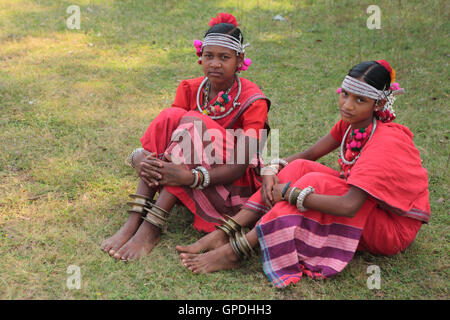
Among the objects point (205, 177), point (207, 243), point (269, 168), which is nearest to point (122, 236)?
point (207, 243)

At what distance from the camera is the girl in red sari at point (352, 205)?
273cm

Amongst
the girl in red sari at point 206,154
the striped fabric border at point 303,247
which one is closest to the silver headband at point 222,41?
the girl in red sari at point 206,154

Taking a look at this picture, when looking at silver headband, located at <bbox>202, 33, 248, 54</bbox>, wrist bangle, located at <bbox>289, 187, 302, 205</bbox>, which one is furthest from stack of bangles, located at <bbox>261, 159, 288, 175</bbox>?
silver headband, located at <bbox>202, 33, 248, 54</bbox>

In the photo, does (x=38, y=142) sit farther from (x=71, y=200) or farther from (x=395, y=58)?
(x=395, y=58)

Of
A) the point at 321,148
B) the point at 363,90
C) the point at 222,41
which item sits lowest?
the point at 321,148

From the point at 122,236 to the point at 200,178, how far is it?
0.69 meters

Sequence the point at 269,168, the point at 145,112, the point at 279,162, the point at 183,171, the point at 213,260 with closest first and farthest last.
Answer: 1. the point at 213,260
2. the point at 183,171
3. the point at 269,168
4. the point at 279,162
5. the point at 145,112

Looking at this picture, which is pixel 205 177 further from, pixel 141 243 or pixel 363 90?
pixel 363 90

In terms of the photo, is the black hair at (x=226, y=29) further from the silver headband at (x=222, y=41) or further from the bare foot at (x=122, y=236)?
the bare foot at (x=122, y=236)

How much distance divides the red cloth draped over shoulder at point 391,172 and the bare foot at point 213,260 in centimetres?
92

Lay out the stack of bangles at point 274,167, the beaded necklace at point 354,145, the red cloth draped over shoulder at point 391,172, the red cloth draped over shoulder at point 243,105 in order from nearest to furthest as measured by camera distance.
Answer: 1. the red cloth draped over shoulder at point 391,172
2. the beaded necklace at point 354,145
3. the stack of bangles at point 274,167
4. the red cloth draped over shoulder at point 243,105

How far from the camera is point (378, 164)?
269cm

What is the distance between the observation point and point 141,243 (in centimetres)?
309

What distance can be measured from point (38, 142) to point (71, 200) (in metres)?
1.11
